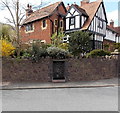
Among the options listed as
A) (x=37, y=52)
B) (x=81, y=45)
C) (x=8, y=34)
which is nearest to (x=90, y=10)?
(x=81, y=45)

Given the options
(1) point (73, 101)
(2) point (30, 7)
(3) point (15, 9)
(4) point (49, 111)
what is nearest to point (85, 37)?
(2) point (30, 7)

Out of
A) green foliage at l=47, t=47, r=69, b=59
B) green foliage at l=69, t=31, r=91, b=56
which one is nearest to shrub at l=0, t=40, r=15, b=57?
green foliage at l=47, t=47, r=69, b=59

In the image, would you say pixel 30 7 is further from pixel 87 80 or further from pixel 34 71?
pixel 87 80

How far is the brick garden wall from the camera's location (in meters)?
10.1

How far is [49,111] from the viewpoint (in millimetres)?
4680

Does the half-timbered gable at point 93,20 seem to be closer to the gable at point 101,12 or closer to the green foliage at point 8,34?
the gable at point 101,12

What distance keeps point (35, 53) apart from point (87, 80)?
4364mm

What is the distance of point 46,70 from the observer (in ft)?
33.9

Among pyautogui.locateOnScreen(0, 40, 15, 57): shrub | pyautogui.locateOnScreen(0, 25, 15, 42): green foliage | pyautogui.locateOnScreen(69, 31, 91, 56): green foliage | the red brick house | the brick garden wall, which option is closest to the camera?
the brick garden wall

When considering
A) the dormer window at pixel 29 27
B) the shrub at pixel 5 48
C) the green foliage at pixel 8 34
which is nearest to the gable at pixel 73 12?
the dormer window at pixel 29 27

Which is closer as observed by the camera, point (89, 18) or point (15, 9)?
point (15, 9)

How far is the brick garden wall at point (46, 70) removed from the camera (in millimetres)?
10087

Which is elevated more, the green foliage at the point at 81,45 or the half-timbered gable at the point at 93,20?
the half-timbered gable at the point at 93,20

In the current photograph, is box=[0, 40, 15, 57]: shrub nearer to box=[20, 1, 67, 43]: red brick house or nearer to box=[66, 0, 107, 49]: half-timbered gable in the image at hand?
box=[20, 1, 67, 43]: red brick house
